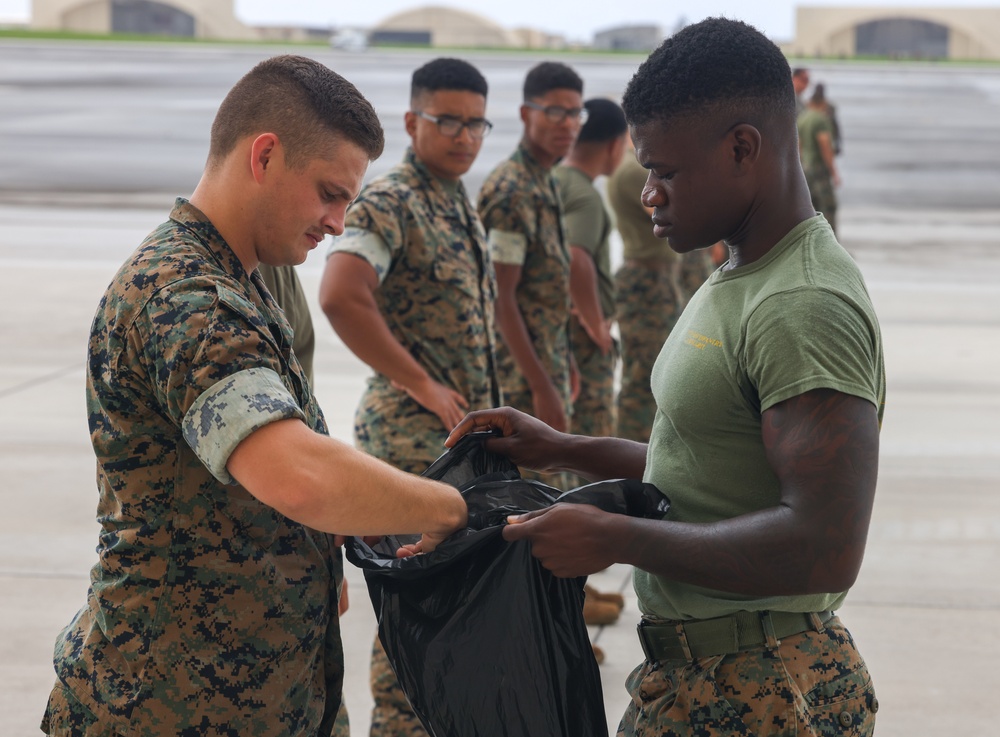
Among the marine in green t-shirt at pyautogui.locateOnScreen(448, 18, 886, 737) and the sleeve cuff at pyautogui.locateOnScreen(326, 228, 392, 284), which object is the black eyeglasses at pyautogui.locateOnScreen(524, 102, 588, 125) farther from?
the marine in green t-shirt at pyautogui.locateOnScreen(448, 18, 886, 737)

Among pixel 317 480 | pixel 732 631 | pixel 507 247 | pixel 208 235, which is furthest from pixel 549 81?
pixel 317 480

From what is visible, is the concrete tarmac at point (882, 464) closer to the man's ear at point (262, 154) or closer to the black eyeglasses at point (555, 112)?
the black eyeglasses at point (555, 112)

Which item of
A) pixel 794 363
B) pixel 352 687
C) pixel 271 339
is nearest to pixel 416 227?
pixel 352 687

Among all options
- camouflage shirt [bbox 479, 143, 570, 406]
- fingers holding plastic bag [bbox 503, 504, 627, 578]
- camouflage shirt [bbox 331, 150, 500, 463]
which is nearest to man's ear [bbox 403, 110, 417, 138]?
camouflage shirt [bbox 331, 150, 500, 463]

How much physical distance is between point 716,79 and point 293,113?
0.71 m

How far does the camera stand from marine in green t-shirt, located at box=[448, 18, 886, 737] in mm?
1772

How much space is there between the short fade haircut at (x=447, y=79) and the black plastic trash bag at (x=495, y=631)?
2.32m

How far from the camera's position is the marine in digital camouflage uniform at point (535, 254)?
4.78 meters

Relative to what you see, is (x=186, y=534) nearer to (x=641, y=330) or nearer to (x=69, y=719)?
(x=69, y=719)

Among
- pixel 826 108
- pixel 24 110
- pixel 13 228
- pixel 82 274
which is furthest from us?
pixel 24 110

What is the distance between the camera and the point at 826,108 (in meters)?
13.7

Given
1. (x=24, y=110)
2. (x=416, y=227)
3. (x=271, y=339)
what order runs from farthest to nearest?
(x=24, y=110), (x=416, y=227), (x=271, y=339)

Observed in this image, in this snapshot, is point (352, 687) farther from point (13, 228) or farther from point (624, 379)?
point (13, 228)

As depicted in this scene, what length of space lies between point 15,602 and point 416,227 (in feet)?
8.10
